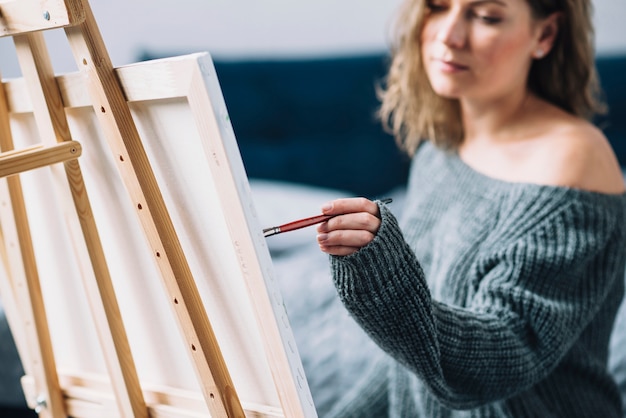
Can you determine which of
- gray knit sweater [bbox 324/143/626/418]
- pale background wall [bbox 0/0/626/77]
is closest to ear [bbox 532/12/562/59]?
gray knit sweater [bbox 324/143/626/418]

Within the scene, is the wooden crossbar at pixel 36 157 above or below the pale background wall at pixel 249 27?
above

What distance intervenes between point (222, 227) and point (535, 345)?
497 mm

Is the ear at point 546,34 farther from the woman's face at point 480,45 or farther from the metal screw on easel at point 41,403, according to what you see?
the metal screw on easel at point 41,403

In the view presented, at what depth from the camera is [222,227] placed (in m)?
0.69

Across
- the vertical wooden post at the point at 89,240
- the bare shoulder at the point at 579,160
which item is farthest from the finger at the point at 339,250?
the bare shoulder at the point at 579,160

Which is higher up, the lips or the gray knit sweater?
the lips

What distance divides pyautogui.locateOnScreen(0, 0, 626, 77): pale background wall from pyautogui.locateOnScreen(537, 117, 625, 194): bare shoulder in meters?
1.32

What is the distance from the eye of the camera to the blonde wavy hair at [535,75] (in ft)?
3.78

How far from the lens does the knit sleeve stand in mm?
765

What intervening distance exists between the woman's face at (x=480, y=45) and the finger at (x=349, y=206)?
43 cm

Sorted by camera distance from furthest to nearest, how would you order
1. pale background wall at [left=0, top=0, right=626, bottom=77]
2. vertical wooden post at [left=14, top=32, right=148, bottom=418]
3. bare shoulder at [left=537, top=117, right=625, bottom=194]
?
1. pale background wall at [left=0, top=0, right=626, bottom=77]
2. bare shoulder at [left=537, top=117, right=625, bottom=194]
3. vertical wooden post at [left=14, top=32, right=148, bottom=418]

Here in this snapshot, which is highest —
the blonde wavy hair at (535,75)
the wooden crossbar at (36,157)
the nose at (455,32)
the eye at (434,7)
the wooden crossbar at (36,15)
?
the wooden crossbar at (36,15)

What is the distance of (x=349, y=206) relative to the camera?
716mm

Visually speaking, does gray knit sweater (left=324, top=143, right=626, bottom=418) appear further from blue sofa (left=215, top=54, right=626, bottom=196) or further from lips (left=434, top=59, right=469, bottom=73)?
blue sofa (left=215, top=54, right=626, bottom=196)
